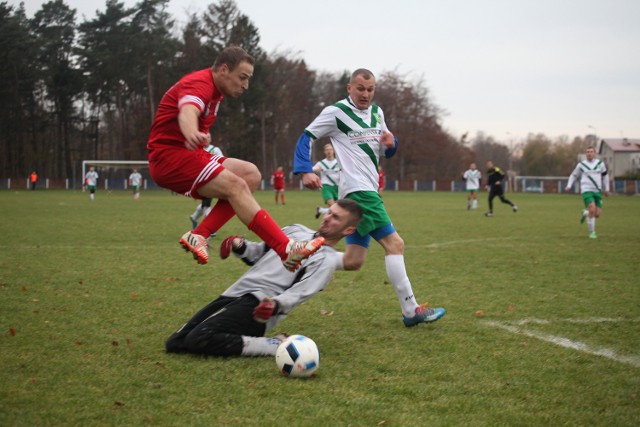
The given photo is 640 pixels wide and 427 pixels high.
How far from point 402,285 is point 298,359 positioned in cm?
192

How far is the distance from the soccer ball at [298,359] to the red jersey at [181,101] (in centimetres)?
204

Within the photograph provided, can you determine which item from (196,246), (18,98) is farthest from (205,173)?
(18,98)

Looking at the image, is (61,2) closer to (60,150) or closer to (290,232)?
(60,150)

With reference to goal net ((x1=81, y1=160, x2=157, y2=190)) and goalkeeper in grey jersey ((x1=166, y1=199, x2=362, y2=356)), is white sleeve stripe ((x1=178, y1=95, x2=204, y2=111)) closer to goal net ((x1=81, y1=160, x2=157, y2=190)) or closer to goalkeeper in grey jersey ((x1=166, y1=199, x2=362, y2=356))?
Result: goalkeeper in grey jersey ((x1=166, y1=199, x2=362, y2=356))

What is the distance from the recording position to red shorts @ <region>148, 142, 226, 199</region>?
5.30 m

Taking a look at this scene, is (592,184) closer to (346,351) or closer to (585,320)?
(585,320)

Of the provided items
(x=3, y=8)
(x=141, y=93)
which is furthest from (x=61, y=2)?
(x=141, y=93)

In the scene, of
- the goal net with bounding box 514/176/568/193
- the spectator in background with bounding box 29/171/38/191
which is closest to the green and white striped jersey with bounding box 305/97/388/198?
the spectator in background with bounding box 29/171/38/191

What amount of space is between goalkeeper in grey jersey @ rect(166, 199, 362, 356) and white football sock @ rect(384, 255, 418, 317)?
764 mm

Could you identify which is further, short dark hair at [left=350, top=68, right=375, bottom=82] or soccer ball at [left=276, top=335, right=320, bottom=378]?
short dark hair at [left=350, top=68, right=375, bottom=82]

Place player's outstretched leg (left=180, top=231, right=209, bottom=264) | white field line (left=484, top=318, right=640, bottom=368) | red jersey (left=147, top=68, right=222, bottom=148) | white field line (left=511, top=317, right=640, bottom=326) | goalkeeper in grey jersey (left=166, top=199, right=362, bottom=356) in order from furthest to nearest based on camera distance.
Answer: white field line (left=511, top=317, right=640, bottom=326)
player's outstretched leg (left=180, top=231, right=209, bottom=264)
red jersey (left=147, top=68, right=222, bottom=148)
white field line (left=484, top=318, right=640, bottom=368)
goalkeeper in grey jersey (left=166, top=199, right=362, bottom=356)

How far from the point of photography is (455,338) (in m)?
5.31

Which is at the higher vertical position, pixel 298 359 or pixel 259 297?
pixel 259 297

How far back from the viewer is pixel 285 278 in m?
4.99
